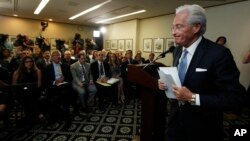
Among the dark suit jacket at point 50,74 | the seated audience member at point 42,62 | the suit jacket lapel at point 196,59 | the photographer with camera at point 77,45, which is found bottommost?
the dark suit jacket at point 50,74

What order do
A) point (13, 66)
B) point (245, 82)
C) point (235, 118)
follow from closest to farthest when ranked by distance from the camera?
point (235, 118)
point (13, 66)
point (245, 82)

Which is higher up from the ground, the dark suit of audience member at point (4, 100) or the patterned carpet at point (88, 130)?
the dark suit of audience member at point (4, 100)

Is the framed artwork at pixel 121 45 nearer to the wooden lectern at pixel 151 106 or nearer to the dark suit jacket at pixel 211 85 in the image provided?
the wooden lectern at pixel 151 106

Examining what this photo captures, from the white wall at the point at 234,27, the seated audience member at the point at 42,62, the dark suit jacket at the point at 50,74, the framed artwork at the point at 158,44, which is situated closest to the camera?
the dark suit jacket at the point at 50,74

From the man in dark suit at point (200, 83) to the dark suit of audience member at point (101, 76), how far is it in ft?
11.0

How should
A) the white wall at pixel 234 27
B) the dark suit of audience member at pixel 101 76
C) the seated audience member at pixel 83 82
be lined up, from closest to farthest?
the seated audience member at pixel 83 82 → the dark suit of audience member at pixel 101 76 → the white wall at pixel 234 27

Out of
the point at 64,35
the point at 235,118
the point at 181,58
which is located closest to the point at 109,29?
the point at 64,35

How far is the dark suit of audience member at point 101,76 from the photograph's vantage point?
4.55m

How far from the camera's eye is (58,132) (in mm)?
3162

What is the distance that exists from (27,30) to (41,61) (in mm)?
6856

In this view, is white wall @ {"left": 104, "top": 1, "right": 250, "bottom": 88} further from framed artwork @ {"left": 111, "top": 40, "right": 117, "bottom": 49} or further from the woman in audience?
framed artwork @ {"left": 111, "top": 40, "right": 117, "bottom": 49}

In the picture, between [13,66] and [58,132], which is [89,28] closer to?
[13,66]

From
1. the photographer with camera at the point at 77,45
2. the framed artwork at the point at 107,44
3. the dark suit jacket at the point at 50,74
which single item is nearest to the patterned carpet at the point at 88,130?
the dark suit jacket at the point at 50,74

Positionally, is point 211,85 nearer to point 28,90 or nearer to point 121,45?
point 28,90
